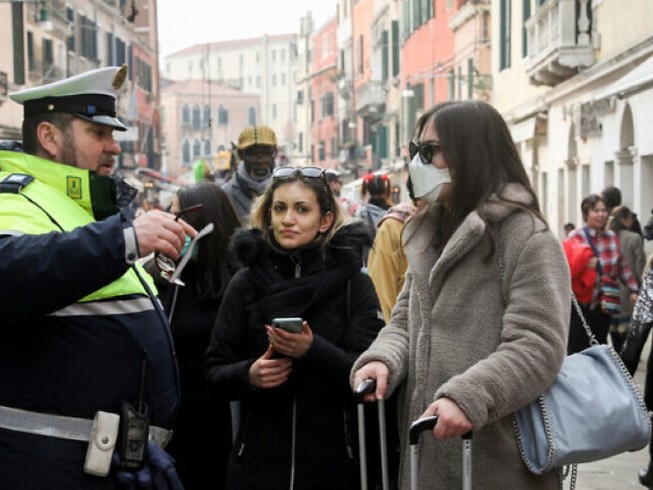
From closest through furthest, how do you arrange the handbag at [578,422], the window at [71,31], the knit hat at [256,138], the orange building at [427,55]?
the handbag at [578,422], the knit hat at [256,138], the orange building at [427,55], the window at [71,31]

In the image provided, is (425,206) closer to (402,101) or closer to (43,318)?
(43,318)

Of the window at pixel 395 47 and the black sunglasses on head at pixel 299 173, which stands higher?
the window at pixel 395 47

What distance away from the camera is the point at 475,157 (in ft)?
12.5

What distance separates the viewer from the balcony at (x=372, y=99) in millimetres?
57062

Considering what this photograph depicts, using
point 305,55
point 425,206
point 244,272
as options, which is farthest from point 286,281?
point 305,55

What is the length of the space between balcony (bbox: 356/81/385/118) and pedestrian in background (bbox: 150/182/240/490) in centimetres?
5103

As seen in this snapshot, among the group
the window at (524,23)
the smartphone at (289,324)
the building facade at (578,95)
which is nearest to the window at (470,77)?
the building facade at (578,95)

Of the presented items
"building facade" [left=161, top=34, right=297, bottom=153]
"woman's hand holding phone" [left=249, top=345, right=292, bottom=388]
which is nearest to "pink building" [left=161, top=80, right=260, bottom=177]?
"building facade" [left=161, top=34, right=297, bottom=153]

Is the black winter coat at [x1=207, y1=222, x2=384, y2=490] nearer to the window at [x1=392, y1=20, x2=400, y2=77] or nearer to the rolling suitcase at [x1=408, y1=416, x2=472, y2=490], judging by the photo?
the rolling suitcase at [x1=408, y1=416, x2=472, y2=490]

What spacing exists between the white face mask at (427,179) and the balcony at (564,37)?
19293mm

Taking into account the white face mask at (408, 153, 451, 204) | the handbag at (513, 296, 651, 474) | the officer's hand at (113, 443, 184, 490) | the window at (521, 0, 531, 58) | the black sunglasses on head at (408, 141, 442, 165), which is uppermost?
the window at (521, 0, 531, 58)

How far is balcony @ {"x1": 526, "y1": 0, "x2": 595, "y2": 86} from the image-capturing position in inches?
891

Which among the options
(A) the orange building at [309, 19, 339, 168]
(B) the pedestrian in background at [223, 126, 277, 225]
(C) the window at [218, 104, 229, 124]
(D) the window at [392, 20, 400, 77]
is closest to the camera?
(B) the pedestrian in background at [223, 126, 277, 225]

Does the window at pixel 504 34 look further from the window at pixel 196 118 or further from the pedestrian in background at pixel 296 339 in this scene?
the window at pixel 196 118
